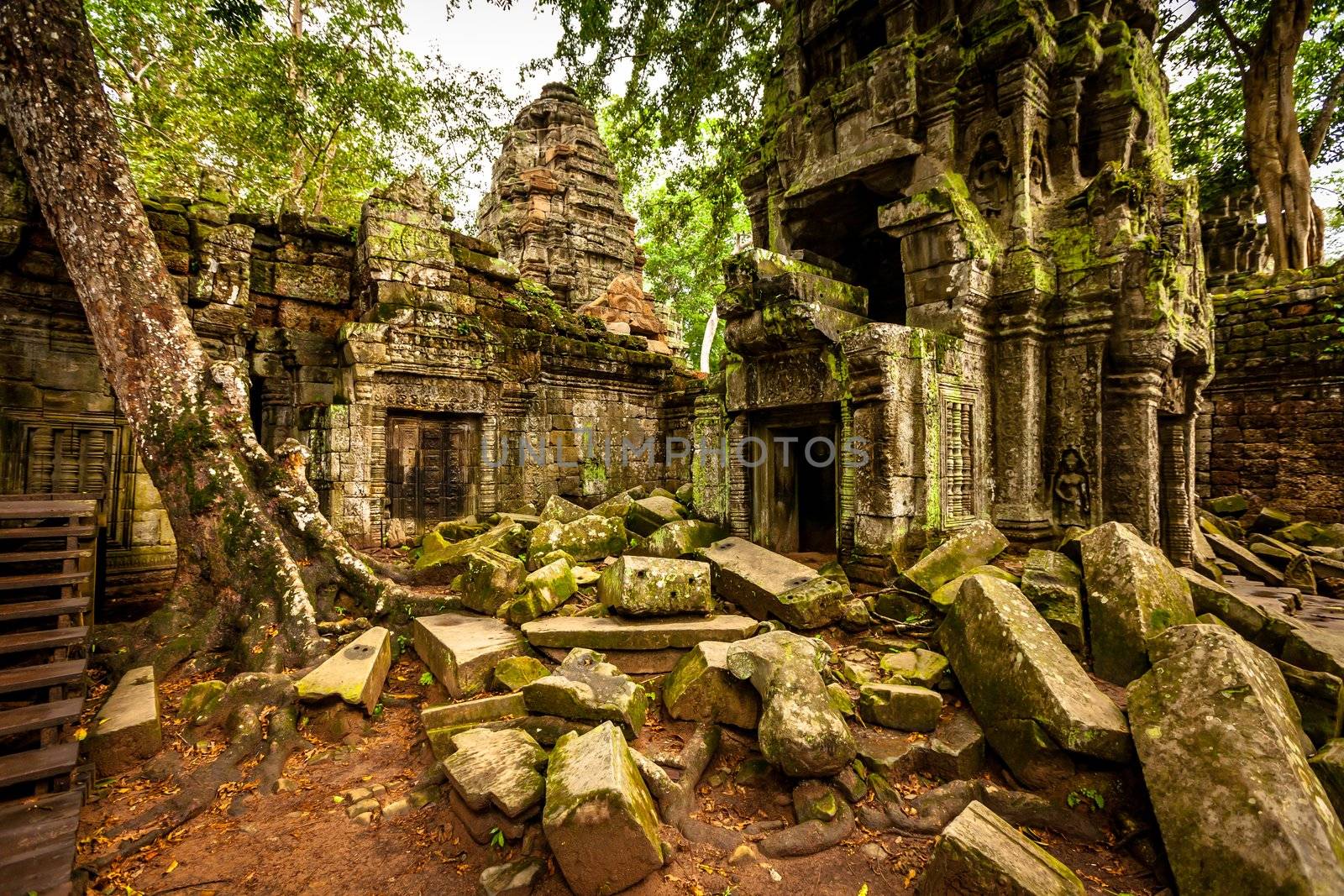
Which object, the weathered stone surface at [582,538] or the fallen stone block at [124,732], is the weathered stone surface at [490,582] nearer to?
the weathered stone surface at [582,538]

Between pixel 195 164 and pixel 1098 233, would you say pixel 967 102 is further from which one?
pixel 195 164

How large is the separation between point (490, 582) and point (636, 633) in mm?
1596

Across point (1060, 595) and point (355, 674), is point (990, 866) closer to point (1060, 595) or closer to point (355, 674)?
point (1060, 595)

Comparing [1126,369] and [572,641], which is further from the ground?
[1126,369]

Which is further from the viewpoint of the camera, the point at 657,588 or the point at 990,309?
the point at 990,309

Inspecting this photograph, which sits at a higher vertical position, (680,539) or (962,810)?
(680,539)

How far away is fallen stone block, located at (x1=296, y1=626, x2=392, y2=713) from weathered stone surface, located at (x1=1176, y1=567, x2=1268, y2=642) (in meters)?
6.04

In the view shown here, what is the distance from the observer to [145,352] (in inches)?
178

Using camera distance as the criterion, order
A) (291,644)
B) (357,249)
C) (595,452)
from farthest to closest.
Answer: (595,452), (357,249), (291,644)

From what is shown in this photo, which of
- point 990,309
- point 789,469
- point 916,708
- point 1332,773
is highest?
point 990,309

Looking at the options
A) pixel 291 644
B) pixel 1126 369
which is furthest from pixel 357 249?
pixel 1126 369

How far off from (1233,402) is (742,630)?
10.4 metres

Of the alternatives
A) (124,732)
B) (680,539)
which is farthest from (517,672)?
(680,539)

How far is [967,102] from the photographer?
6211 mm
